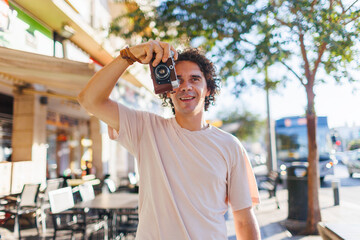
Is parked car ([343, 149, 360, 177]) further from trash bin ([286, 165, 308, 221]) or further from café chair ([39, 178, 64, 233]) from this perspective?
café chair ([39, 178, 64, 233])

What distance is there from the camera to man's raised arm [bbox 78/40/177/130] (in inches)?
64.1

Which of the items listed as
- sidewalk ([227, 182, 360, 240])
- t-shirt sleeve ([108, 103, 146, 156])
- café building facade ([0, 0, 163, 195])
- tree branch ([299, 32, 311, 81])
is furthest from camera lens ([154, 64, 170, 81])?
tree branch ([299, 32, 311, 81])

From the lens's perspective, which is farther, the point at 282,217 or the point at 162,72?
the point at 282,217

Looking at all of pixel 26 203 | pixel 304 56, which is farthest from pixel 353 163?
pixel 26 203

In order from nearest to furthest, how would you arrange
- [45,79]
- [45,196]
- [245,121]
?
[45,79] < [45,196] < [245,121]

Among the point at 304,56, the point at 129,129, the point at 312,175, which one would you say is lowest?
the point at 312,175

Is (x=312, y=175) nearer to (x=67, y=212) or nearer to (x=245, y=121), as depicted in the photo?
(x=67, y=212)

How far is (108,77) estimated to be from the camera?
5.46 feet

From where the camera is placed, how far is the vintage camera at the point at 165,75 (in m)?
1.66

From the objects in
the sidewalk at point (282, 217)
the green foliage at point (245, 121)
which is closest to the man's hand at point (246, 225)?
the sidewalk at point (282, 217)

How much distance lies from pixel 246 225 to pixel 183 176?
0.47 meters

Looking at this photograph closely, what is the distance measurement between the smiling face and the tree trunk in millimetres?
5137

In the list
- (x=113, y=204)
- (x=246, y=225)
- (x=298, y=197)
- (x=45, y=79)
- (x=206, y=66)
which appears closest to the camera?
(x=246, y=225)

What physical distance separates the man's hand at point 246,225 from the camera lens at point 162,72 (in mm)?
866
